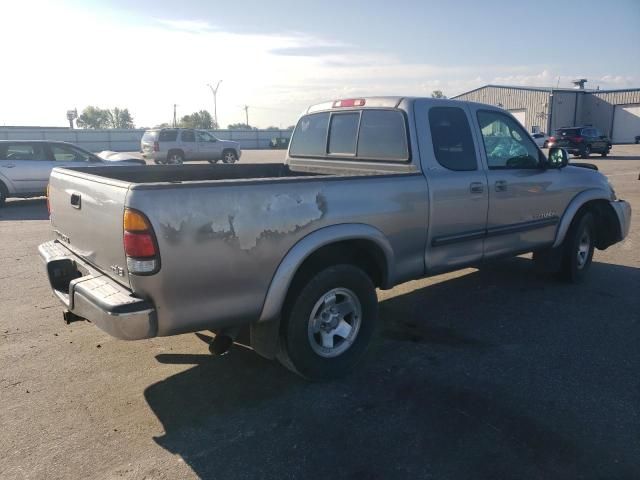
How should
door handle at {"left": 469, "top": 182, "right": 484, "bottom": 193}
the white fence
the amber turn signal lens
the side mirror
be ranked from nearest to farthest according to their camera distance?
the amber turn signal lens
door handle at {"left": 469, "top": 182, "right": 484, "bottom": 193}
the side mirror
the white fence

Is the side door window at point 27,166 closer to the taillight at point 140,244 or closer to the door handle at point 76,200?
the door handle at point 76,200

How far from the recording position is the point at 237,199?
119 inches

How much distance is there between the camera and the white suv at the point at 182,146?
24.5m

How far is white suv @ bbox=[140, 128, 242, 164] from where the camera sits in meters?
24.5

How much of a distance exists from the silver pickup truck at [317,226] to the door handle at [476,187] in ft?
0.14

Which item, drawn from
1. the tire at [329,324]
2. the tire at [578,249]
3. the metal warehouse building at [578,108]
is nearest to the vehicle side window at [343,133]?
the tire at [329,324]

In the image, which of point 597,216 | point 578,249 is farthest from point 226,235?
point 597,216

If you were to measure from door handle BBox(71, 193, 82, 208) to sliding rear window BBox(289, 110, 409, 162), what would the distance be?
8.06 ft

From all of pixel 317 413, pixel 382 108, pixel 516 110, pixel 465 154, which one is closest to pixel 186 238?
pixel 317 413

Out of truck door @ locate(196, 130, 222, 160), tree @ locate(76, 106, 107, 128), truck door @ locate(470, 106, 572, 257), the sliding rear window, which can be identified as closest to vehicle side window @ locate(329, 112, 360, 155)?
the sliding rear window

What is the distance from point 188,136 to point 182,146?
0.59m

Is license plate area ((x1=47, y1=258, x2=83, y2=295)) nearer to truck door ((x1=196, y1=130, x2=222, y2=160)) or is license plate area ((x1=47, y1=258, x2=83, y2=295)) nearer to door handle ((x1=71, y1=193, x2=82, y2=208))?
door handle ((x1=71, y1=193, x2=82, y2=208))

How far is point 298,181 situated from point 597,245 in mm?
4904

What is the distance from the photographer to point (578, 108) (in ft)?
176
